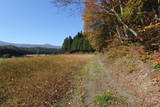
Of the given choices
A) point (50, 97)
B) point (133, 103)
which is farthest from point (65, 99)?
point (133, 103)

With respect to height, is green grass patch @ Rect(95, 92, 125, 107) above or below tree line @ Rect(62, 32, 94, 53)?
below

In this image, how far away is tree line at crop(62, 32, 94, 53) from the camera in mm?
52459

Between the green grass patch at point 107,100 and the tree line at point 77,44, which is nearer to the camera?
the green grass patch at point 107,100

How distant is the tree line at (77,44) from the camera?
52.5 meters

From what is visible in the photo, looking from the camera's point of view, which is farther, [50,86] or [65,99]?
[50,86]

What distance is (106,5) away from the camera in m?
9.56

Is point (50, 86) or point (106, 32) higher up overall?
point (106, 32)

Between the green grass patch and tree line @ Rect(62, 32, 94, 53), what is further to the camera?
tree line @ Rect(62, 32, 94, 53)

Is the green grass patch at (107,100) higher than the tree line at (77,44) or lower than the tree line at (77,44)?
lower

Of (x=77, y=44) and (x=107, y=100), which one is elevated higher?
(x=77, y=44)

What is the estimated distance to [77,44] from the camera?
57031mm

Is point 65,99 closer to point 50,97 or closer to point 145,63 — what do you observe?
point 50,97

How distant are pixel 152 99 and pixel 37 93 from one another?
13.3 feet

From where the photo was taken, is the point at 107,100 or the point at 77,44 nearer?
the point at 107,100
